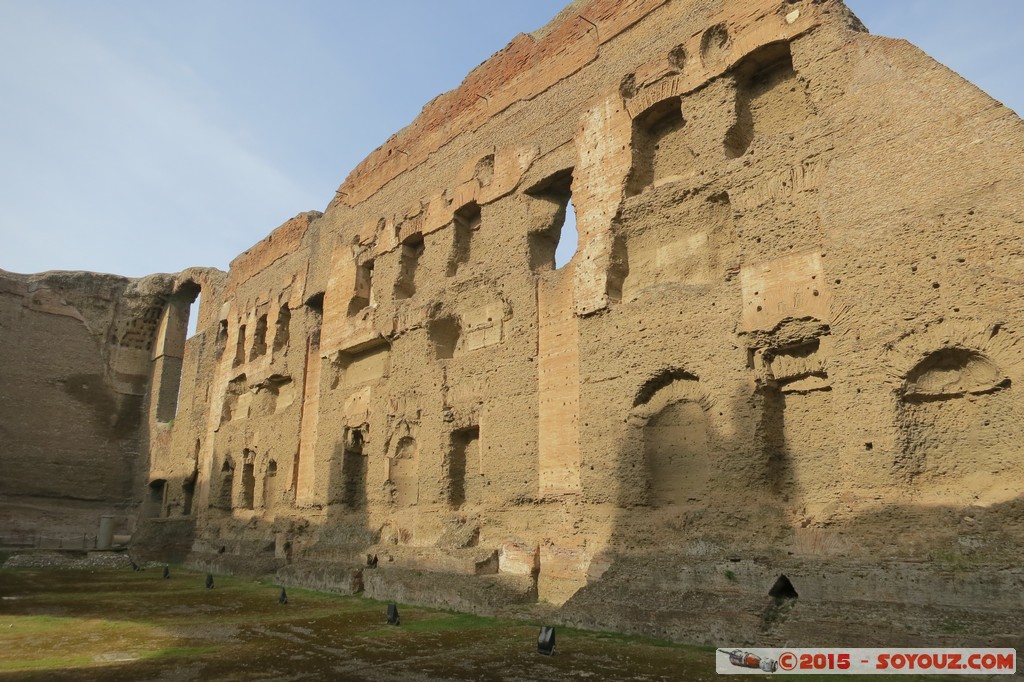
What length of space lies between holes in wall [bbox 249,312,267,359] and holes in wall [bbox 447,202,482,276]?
7249 millimetres

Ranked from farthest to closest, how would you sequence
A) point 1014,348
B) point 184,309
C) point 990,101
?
point 184,309, point 990,101, point 1014,348

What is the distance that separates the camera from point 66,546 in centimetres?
1798

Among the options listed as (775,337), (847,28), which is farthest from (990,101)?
(775,337)

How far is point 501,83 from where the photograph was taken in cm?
1032

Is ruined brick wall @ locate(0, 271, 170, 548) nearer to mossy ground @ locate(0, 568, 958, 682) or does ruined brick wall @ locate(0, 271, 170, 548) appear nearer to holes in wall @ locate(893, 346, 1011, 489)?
mossy ground @ locate(0, 568, 958, 682)

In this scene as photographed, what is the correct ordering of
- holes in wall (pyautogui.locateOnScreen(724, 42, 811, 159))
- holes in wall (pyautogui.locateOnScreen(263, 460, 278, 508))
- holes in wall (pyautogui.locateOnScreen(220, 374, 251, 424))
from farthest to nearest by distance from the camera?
holes in wall (pyautogui.locateOnScreen(220, 374, 251, 424)) → holes in wall (pyautogui.locateOnScreen(263, 460, 278, 508)) → holes in wall (pyautogui.locateOnScreen(724, 42, 811, 159))

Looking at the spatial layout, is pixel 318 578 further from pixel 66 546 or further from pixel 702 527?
pixel 66 546

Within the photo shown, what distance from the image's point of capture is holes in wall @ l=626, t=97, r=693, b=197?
25.2 feet

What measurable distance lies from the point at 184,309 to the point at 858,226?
20976 mm

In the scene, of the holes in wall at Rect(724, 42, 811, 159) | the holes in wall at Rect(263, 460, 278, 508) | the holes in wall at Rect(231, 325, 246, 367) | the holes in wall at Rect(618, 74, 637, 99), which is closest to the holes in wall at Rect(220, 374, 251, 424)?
the holes in wall at Rect(231, 325, 246, 367)

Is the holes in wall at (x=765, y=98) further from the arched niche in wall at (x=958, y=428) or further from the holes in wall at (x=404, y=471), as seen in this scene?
the holes in wall at (x=404, y=471)

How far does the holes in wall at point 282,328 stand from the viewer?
15102 millimetres

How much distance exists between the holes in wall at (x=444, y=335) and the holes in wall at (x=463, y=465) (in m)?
1.27

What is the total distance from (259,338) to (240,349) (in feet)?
2.99
